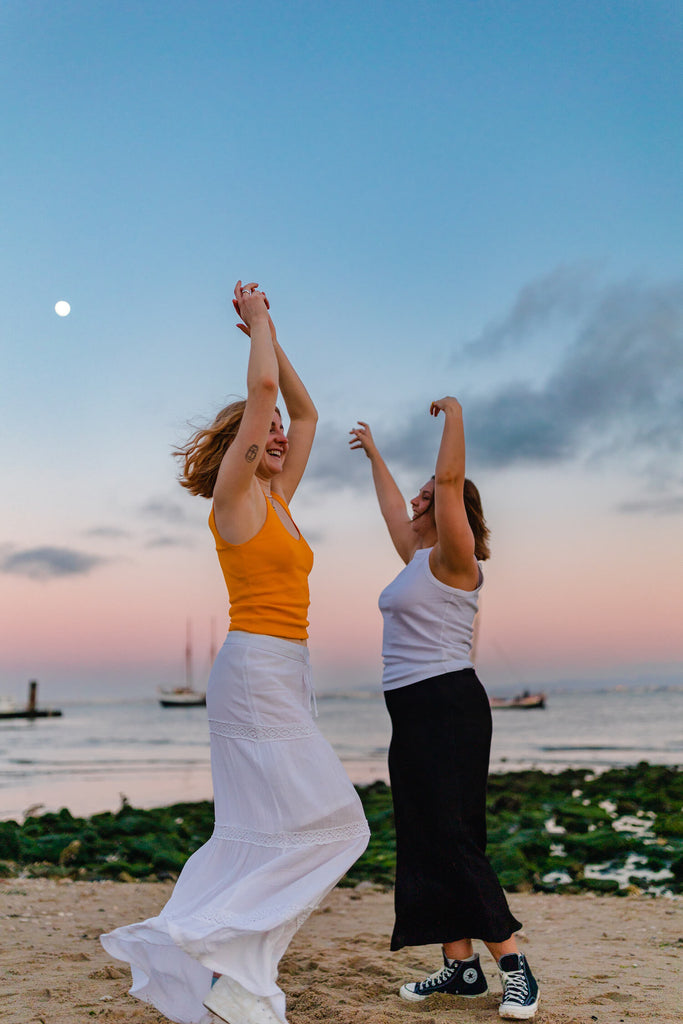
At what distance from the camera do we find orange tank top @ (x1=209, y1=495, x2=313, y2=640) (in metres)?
3.57

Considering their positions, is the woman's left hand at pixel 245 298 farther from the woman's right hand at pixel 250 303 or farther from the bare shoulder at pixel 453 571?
the bare shoulder at pixel 453 571

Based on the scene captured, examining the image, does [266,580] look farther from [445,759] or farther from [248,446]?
[445,759]

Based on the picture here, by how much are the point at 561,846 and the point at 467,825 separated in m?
7.59

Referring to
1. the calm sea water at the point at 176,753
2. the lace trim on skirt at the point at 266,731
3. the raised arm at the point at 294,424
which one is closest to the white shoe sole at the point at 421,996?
the lace trim on skirt at the point at 266,731

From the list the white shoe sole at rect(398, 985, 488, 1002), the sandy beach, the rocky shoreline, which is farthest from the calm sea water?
the white shoe sole at rect(398, 985, 488, 1002)

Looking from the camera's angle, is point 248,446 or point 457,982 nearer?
point 248,446

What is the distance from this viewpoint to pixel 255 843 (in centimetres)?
347

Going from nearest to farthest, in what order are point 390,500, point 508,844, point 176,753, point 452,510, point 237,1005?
point 237,1005, point 452,510, point 390,500, point 508,844, point 176,753

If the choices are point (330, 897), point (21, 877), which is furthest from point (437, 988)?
point (21, 877)

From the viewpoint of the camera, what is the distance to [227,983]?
3283 mm

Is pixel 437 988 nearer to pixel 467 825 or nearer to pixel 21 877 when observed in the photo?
pixel 467 825

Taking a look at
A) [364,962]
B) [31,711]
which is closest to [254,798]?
[364,962]

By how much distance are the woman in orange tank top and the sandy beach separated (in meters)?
1.06

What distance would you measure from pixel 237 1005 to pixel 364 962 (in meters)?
2.35
